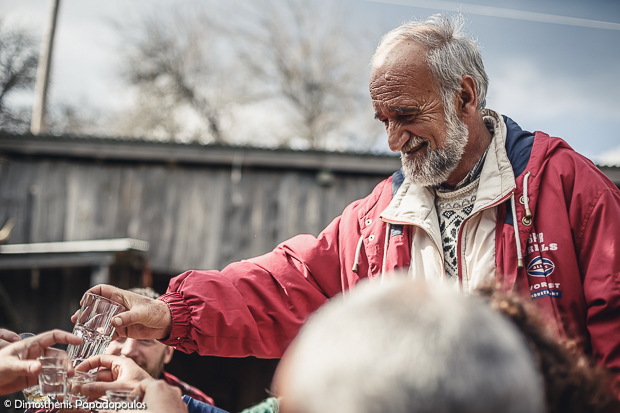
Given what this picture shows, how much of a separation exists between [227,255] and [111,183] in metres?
1.81

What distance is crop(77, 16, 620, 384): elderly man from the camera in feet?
5.98

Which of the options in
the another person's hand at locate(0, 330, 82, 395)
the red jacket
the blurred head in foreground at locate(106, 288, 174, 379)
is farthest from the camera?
the blurred head in foreground at locate(106, 288, 174, 379)

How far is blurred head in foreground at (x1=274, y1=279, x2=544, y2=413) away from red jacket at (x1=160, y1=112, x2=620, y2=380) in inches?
38.0

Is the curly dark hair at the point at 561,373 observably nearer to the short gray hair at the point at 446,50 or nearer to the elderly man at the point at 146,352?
the short gray hair at the point at 446,50

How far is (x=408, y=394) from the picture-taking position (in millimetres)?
729

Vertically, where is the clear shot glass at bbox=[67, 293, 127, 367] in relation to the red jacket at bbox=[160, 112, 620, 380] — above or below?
below

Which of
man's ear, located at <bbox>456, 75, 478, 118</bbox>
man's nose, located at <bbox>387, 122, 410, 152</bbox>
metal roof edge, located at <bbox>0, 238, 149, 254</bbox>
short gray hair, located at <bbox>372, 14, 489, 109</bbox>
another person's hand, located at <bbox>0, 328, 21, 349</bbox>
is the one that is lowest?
another person's hand, located at <bbox>0, 328, 21, 349</bbox>

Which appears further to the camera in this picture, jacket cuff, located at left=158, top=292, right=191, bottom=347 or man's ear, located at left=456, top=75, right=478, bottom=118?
man's ear, located at left=456, top=75, right=478, bottom=118

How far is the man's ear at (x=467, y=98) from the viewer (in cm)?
230

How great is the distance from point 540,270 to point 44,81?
12618 millimetres

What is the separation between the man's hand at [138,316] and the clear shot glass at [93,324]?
0.14ft

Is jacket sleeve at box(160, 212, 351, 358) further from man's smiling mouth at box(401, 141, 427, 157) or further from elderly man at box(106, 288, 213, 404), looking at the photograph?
elderly man at box(106, 288, 213, 404)

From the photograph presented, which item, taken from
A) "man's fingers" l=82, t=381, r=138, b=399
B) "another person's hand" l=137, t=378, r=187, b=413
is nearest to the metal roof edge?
"man's fingers" l=82, t=381, r=138, b=399

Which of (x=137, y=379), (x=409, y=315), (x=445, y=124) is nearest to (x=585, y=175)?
(x=445, y=124)
